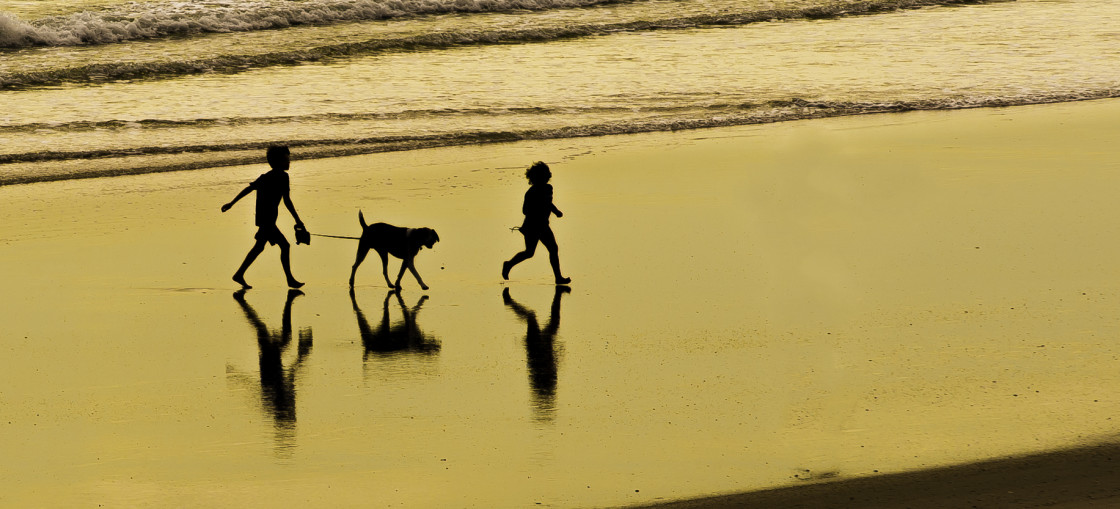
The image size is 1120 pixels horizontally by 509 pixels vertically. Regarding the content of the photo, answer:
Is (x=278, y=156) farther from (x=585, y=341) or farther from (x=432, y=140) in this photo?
(x=432, y=140)

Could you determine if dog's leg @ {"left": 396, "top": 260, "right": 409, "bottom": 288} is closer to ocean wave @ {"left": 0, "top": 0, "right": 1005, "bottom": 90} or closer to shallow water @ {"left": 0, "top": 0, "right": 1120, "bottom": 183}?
shallow water @ {"left": 0, "top": 0, "right": 1120, "bottom": 183}

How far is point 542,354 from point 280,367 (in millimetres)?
1565

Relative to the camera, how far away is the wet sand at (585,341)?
606cm

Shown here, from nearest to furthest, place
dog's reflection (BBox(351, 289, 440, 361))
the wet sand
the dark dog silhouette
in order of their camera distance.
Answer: the wet sand < dog's reflection (BBox(351, 289, 440, 361)) < the dark dog silhouette

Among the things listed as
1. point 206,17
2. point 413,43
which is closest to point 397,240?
point 413,43

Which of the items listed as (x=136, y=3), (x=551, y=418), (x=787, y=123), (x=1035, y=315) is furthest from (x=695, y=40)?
(x=551, y=418)

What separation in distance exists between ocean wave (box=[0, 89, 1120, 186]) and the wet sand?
4.70 feet

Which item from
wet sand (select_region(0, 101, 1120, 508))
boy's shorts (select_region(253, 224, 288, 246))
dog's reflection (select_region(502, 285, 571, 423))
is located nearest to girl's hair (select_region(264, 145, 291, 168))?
boy's shorts (select_region(253, 224, 288, 246))

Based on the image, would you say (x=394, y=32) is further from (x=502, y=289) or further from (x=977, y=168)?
(x=502, y=289)

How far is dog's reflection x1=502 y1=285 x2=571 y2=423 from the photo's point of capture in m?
6.98

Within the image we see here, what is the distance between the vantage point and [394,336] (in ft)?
27.2

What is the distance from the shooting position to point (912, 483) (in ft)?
19.2

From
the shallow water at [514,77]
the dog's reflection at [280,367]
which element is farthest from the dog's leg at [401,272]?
the shallow water at [514,77]

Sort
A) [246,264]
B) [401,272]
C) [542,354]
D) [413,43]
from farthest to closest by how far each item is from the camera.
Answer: [413,43], [246,264], [401,272], [542,354]
